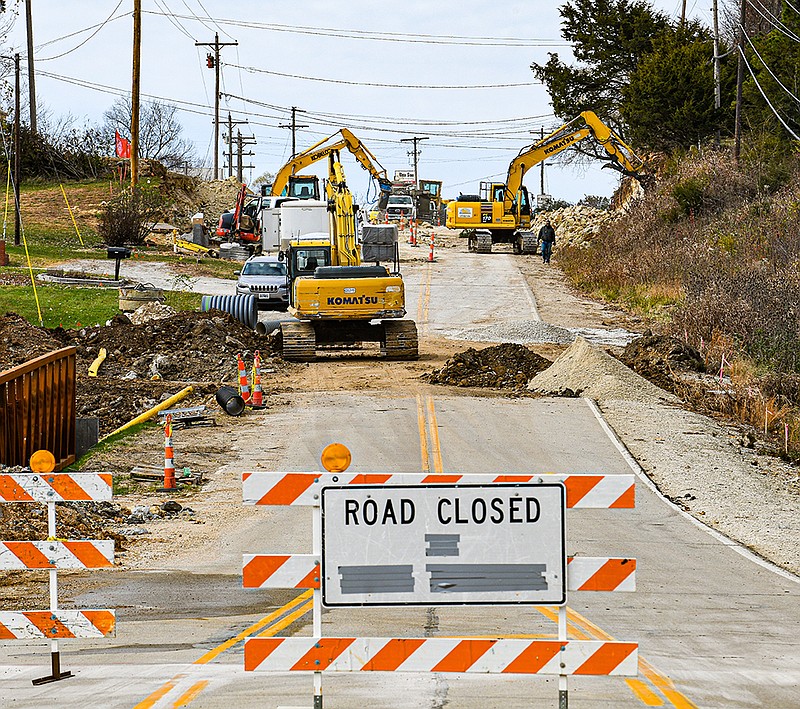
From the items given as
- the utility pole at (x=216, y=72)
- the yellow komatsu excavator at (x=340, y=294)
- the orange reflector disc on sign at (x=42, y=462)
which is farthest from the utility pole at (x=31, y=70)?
the orange reflector disc on sign at (x=42, y=462)

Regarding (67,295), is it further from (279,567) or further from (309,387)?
(279,567)

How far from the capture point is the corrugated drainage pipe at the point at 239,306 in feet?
108

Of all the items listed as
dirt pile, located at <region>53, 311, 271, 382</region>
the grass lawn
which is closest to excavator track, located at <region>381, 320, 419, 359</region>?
dirt pile, located at <region>53, 311, 271, 382</region>

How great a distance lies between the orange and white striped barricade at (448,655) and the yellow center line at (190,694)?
0.80 m

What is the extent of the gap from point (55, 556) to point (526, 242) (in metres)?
53.2

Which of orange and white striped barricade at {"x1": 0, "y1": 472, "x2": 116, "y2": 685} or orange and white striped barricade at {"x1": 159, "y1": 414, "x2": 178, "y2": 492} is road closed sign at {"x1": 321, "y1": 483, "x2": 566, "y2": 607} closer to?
orange and white striped barricade at {"x1": 0, "y1": 472, "x2": 116, "y2": 685}

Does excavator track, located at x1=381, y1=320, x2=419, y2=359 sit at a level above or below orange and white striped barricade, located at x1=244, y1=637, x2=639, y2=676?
below

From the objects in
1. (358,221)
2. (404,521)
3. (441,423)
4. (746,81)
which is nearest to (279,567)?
(404,521)

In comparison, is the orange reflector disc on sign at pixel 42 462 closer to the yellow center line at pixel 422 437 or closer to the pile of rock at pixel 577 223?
the yellow center line at pixel 422 437

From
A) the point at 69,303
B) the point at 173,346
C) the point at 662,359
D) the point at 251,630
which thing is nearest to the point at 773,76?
the point at 662,359

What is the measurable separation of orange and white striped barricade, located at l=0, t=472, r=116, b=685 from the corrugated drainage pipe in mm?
25193

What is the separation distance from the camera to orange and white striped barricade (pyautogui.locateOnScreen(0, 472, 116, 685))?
7.19 m

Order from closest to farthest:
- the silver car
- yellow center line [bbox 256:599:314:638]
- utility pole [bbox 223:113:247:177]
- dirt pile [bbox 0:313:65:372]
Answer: yellow center line [bbox 256:599:314:638] → dirt pile [bbox 0:313:65:372] → the silver car → utility pole [bbox 223:113:247:177]

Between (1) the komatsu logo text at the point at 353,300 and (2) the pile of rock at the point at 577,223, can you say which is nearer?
(1) the komatsu logo text at the point at 353,300
